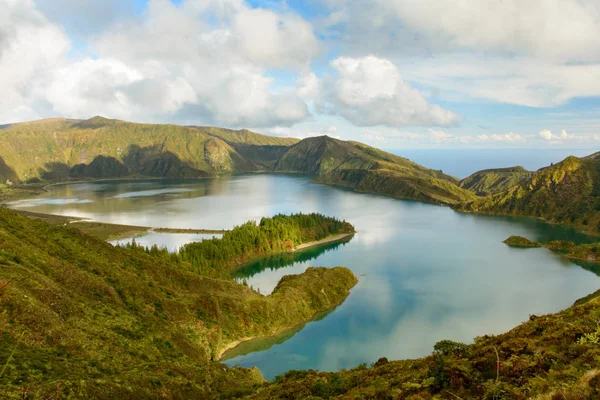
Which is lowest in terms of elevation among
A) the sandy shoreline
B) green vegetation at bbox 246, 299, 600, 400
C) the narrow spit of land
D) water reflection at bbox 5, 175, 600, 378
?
water reflection at bbox 5, 175, 600, 378

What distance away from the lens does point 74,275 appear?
53031mm

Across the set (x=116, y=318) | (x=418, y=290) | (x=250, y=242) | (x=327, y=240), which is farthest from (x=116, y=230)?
(x=116, y=318)

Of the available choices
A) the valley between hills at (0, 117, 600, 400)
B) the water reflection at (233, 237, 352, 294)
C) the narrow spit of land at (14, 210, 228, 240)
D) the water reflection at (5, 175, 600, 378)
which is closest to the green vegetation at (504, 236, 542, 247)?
the water reflection at (5, 175, 600, 378)

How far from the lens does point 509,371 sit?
2155cm

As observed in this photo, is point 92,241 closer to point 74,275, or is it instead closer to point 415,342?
point 74,275

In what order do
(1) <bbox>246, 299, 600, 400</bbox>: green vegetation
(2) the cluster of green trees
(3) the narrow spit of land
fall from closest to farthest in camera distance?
(1) <bbox>246, 299, 600, 400</bbox>: green vegetation < (2) the cluster of green trees < (3) the narrow spit of land

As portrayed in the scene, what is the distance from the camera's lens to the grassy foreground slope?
31511mm

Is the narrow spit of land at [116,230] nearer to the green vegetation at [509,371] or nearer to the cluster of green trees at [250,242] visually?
the cluster of green trees at [250,242]

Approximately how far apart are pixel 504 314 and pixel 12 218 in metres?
95.7

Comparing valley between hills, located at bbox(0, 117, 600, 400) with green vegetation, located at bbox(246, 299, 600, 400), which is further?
valley between hills, located at bbox(0, 117, 600, 400)

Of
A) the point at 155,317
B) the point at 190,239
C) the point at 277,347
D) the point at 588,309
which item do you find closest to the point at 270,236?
the point at 190,239

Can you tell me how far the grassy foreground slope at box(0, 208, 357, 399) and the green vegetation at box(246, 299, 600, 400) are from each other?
1565cm

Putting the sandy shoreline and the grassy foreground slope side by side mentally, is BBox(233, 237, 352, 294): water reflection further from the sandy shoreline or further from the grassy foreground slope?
the grassy foreground slope

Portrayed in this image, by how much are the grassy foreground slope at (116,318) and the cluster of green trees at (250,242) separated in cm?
3170
